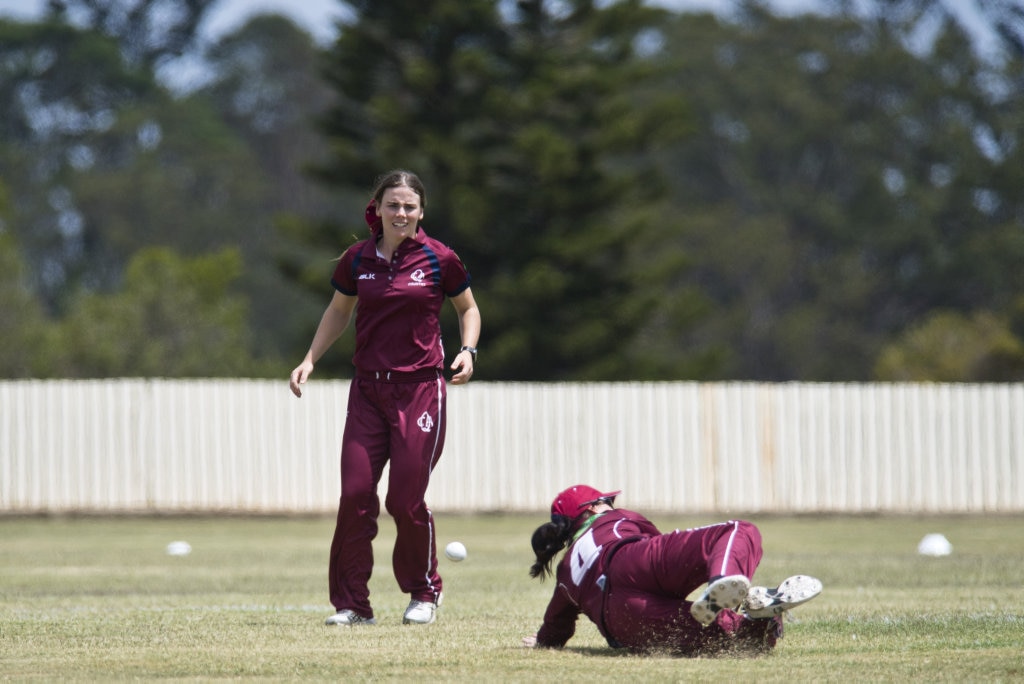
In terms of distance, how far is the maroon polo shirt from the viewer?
728 centimetres

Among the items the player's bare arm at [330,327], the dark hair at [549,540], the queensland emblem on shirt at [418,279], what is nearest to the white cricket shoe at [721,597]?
the dark hair at [549,540]

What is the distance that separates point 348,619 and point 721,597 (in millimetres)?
2476

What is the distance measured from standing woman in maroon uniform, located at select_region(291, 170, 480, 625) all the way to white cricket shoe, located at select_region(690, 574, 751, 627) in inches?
86.6

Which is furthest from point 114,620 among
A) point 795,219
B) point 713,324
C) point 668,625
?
point 795,219

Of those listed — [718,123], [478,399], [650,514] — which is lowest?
[650,514]

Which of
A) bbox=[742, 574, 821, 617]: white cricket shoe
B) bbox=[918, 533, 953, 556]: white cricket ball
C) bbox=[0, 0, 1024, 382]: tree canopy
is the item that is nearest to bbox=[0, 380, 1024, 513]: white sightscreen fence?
bbox=[918, 533, 953, 556]: white cricket ball

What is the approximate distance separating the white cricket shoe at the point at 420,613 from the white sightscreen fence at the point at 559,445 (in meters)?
12.4

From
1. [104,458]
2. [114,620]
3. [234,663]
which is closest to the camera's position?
[234,663]

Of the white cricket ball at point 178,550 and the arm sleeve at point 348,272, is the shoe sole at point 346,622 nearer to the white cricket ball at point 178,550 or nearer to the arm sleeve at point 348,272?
the arm sleeve at point 348,272

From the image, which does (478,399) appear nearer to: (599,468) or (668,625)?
(599,468)

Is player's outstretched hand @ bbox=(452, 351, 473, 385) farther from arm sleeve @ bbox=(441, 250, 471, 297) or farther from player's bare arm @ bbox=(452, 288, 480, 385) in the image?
arm sleeve @ bbox=(441, 250, 471, 297)

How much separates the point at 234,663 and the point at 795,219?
50.0 meters

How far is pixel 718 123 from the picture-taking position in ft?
187

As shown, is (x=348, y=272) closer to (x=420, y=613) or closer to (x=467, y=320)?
(x=467, y=320)
